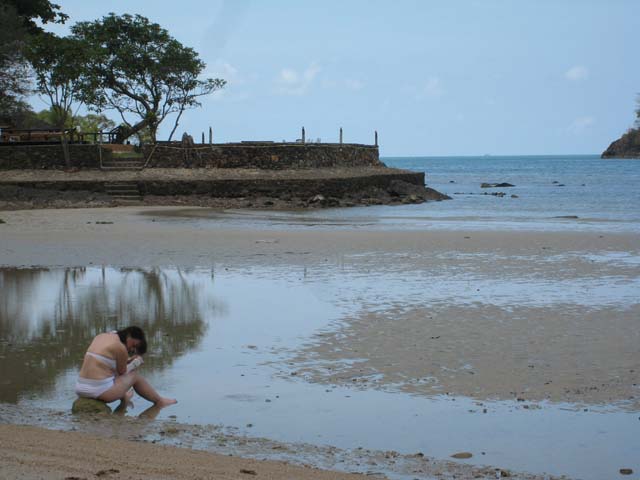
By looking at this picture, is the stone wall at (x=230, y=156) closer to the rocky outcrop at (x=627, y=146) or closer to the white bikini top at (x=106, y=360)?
the white bikini top at (x=106, y=360)

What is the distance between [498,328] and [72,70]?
39.3 meters

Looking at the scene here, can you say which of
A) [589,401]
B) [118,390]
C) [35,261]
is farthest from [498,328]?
[35,261]

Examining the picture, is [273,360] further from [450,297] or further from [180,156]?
[180,156]

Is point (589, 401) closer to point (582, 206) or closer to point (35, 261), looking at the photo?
point (35, 261)

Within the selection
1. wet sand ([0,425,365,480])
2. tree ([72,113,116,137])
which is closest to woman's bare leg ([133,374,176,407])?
wet sand ([0,425,365,480])

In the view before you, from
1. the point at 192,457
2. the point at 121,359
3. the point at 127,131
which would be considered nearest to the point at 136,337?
the point at 121,359

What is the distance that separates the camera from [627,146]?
7505 inches

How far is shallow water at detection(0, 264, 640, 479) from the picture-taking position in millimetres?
6484

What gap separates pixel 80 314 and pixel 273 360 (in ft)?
11.8

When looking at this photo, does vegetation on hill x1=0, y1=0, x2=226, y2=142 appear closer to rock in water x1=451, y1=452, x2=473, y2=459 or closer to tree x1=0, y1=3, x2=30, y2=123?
tree x1=0, y1=3, x2=30, y2=123

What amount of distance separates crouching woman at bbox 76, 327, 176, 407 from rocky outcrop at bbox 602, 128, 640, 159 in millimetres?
187741

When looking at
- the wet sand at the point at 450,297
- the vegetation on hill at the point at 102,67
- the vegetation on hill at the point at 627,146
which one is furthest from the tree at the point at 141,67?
the vegetation on hill at the point at 627,146

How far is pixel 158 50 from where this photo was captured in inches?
2077

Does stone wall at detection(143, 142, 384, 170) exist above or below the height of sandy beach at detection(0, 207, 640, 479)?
above
